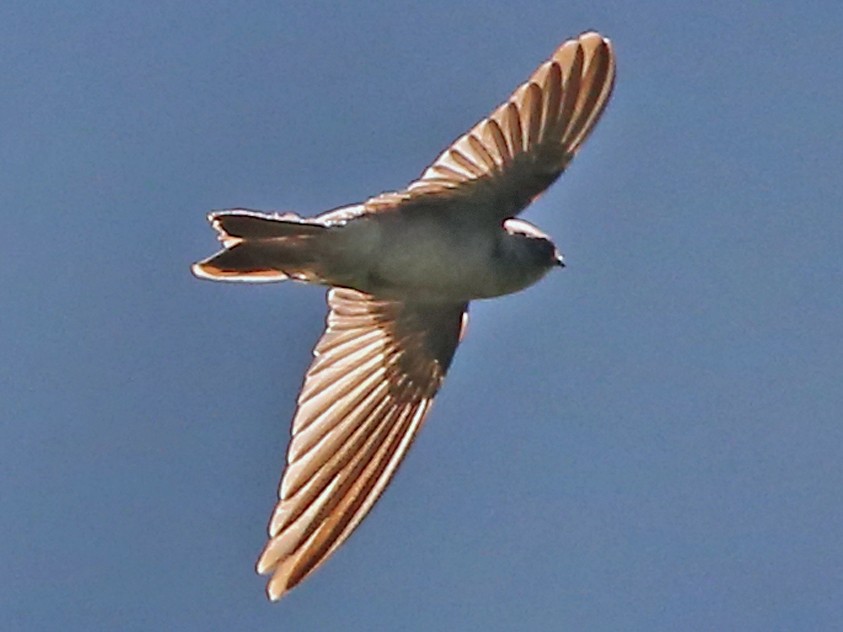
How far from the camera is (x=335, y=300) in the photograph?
484 cm

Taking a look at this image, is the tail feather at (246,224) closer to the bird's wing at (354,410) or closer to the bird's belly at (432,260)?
the bird's belly at (432,260)

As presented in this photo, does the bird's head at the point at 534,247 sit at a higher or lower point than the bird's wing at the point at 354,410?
higher

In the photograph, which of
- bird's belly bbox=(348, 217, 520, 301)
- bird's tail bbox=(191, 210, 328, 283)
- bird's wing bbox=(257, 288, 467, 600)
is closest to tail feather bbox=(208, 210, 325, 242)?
bird's tail bbox=(191, 210, 328, 283)

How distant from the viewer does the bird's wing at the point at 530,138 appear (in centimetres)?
421

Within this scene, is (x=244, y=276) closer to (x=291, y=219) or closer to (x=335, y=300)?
(x=291, y=219)

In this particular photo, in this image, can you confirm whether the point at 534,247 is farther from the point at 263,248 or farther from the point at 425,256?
the point at 263,248

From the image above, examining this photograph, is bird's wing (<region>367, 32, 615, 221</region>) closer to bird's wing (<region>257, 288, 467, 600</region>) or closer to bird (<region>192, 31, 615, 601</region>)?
bird (<region>192, 31, 615, 601</region>)

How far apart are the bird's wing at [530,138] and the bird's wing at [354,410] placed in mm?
464

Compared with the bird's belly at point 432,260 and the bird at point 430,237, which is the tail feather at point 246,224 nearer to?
the bird at point 430,237

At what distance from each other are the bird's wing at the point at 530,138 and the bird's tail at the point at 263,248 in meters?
0.17

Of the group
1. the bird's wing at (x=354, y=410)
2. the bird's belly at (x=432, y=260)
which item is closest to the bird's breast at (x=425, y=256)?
the bird's belly at (x=432, y=260)

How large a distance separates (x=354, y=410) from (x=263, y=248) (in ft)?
2.41

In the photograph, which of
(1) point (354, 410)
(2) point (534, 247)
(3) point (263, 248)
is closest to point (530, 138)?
(2) point (534, 247)

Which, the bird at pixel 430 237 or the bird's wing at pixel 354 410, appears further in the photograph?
the bird's wing at pixel 354 410
